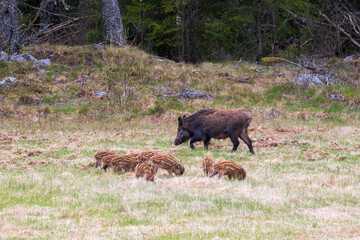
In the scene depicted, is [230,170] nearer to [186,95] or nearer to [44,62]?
[186,95]

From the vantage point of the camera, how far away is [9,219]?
23.2 ft

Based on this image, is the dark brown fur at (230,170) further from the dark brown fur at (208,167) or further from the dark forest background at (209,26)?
the dark forest background at (209,26)

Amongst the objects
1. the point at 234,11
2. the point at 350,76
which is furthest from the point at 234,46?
the point at 350,76

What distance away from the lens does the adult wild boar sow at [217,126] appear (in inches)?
547

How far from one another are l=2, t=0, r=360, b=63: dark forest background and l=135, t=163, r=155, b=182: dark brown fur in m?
20.7

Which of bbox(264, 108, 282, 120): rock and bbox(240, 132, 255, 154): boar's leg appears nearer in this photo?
bbox(240, 132, 255, 154): boar's leg

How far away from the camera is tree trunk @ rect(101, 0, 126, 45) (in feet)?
93.9

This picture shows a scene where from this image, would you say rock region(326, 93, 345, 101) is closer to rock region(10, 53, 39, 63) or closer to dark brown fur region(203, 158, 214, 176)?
dark brown fur region(203, 158, 214, 176)

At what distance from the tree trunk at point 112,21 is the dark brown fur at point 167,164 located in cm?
1872

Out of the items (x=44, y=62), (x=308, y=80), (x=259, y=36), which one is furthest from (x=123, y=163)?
(x=259, y=36)

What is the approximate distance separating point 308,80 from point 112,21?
457 inches

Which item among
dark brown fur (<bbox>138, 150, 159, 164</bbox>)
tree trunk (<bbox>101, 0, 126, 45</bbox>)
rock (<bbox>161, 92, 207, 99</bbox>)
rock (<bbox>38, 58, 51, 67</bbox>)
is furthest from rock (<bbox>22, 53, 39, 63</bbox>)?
dark brown fur (<bbox>138, 150, 159, 164</bbox>)

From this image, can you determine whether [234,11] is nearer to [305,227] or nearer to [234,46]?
[234,46]

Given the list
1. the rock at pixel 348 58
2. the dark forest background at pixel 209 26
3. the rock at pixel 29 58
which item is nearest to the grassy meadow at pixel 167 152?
the rock at pixel 29 58
